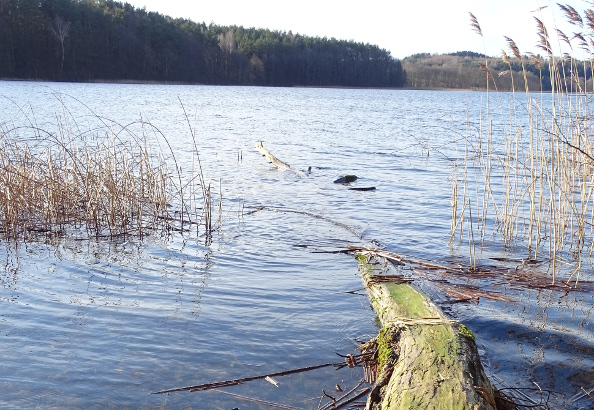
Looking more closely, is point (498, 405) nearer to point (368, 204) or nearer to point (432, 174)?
point (368, 204)

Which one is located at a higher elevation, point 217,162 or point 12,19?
point 12,19

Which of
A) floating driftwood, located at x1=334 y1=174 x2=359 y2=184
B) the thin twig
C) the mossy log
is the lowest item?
the thin twig

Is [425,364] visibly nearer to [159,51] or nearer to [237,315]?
[237,315]

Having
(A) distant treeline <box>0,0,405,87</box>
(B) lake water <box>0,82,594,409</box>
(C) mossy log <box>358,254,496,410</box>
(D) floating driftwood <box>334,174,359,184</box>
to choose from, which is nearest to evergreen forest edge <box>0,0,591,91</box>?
(A) distant treeline <box>0,0,405,87</box>

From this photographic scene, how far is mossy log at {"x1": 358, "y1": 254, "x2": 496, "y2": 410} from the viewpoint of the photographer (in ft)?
10.0

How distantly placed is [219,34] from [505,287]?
318 ft

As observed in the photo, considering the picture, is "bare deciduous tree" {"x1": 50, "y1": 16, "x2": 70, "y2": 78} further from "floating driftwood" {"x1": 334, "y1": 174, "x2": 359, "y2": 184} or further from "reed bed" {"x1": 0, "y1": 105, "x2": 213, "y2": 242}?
"reed bed" {"x1": 0, "y1": 105, "x2": 213, "y2": 242}

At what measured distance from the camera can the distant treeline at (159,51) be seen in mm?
62281

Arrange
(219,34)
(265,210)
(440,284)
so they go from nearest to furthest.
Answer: (440,284), (265,210), (219,34)

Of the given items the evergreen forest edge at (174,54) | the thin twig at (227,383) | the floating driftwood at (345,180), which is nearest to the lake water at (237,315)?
the thin twig at (227,383)

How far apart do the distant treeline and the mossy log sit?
61.8m

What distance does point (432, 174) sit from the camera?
15.2m

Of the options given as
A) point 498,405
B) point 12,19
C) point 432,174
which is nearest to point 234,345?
point 498,405

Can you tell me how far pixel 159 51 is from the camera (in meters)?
78.1
